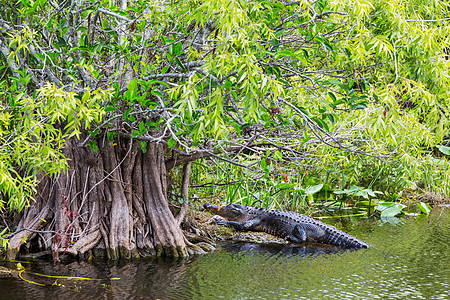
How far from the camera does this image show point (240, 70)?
3.45 metres

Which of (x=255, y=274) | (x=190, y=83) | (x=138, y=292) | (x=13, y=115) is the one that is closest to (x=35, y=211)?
(x=13, y=115)

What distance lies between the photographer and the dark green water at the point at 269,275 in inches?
180

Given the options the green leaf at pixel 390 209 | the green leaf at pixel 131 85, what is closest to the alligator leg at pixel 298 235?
the green leaf at pixel 390 209

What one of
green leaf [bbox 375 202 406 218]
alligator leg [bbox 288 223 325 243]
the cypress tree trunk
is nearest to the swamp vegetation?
the cypress tree trunk

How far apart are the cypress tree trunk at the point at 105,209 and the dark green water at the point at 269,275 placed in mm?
316

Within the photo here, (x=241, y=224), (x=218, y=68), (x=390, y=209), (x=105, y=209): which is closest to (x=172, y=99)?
(x=218, y=68)

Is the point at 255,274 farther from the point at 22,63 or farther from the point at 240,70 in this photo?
the point at 22,63

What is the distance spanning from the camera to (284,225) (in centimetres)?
767

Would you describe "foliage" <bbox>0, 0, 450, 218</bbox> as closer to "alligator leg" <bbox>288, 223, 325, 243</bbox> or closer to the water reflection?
the water reflection

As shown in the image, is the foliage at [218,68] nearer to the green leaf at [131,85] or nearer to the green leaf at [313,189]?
the green leaf at [131,85]

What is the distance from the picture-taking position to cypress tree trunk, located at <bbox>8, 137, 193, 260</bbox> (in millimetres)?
5828

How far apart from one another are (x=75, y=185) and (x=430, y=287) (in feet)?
14.0

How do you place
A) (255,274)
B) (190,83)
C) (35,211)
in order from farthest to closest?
1. (35,211)
2. (255,274)
3. (190,83)

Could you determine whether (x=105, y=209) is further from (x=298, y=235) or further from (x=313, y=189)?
(x=313, y=189)
